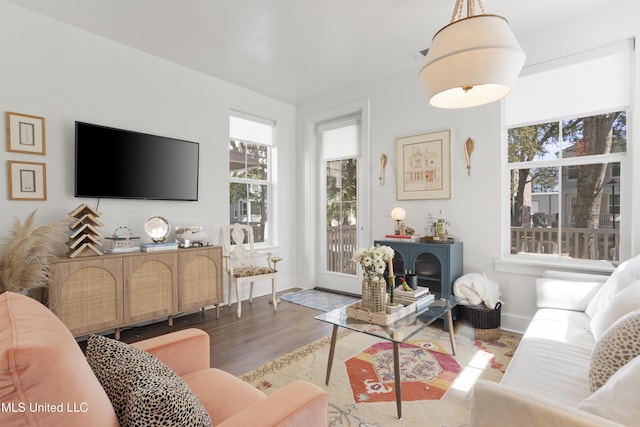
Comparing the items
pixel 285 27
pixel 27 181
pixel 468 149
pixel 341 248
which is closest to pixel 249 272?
pixel 341 248

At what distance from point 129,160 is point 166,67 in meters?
1.17

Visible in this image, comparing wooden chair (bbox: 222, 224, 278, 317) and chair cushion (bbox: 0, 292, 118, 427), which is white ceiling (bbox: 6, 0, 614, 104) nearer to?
wooden chair (bbox: 222, 224, 278, 317)

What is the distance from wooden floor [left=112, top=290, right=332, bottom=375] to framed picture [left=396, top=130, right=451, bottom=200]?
185cm

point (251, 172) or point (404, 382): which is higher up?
point (251, 172)

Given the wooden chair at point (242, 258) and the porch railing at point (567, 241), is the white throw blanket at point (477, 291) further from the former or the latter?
the wooden chair at point (242, 258)

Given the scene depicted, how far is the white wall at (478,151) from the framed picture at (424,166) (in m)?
0.07

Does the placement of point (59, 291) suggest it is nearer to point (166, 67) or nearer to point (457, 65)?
point (166, 67)

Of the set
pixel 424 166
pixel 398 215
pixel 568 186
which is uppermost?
pixel 424 166

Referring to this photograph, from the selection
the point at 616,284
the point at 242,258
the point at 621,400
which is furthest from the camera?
the point at 242,258

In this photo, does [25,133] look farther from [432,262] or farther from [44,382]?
[432,262]

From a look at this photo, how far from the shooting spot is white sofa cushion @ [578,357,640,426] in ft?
3.00

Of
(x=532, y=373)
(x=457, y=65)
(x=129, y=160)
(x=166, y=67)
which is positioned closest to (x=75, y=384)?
(x=457, y=65)

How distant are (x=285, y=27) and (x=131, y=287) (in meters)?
2.78

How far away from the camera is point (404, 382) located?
2.18 meters
